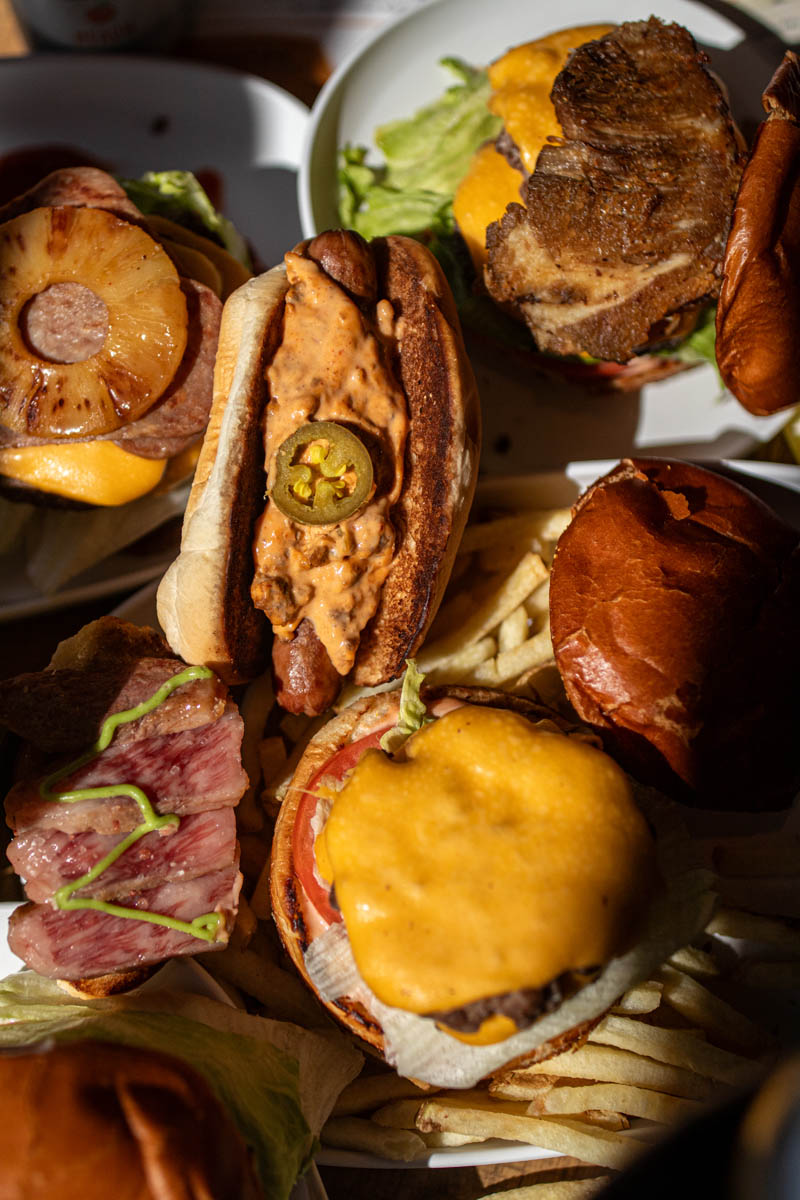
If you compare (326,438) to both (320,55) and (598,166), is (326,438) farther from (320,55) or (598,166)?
(320,55)

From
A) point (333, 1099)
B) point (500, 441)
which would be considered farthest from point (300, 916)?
point (500, 441)

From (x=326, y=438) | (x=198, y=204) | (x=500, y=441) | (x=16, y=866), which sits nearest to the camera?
(x=326, y=438)

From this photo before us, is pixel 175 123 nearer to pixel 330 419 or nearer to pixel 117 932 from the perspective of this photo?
pixel 330 419

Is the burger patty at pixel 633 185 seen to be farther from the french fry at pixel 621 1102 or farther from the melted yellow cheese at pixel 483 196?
the french fry at pixel 621 1102

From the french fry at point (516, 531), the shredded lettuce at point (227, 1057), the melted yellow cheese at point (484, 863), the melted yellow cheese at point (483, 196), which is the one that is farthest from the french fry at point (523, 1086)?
the melted yellow cheese at point (483, 196)

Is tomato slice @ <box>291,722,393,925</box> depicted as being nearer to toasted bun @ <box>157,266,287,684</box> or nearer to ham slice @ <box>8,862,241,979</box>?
ham slice @ <box>8,862,241,979</box>

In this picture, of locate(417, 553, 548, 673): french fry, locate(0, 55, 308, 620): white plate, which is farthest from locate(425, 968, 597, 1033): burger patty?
locate(0, 55, 308, 620): white plate

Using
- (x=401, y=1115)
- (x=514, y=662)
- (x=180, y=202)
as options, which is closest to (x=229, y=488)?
(x=514, y=662)
